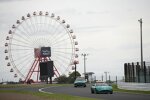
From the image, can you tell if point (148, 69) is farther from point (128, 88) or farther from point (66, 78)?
point (66, 78)

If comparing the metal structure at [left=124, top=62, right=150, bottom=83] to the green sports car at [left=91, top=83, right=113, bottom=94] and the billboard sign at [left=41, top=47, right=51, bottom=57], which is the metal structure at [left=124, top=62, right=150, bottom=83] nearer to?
the green sports car at [left=91, top=83, right=113, bottom=94]

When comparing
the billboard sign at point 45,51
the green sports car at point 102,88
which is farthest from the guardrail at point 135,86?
the billboard sign at point 45,51

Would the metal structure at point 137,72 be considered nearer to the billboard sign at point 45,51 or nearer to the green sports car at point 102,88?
the green sports car at point 102,88

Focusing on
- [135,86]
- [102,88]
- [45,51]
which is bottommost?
[102,88]

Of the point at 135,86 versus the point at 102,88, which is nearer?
the point at 102,88

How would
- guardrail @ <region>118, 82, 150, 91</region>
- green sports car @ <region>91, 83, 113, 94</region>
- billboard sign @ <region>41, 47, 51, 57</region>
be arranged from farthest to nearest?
billboard sign @ <region>41, 47, 51, 57</region> → guardrail @ <region>118, 82, 150, 91</region> → green sports car @ <region>91, 83, 113, 94</region>

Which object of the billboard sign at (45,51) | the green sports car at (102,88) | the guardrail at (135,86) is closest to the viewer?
the green sports car at (102,88)

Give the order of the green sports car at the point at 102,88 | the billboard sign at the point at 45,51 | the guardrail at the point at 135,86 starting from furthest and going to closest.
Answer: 1. the billboard sign at the point at 45,51
2. the guardrail at the point at 135,86
3. the green sports car at the point at 102,88

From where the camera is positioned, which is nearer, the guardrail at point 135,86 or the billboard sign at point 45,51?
the guardrail at point 135,86

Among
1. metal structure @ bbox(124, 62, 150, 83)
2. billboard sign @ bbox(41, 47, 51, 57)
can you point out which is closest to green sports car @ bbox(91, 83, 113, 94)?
metal structure @ bbox(124, 62, 150, 83)

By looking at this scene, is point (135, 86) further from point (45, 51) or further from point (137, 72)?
point (45, 51)

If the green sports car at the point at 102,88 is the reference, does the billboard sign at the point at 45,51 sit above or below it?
above

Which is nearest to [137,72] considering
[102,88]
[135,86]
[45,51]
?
[135,86]

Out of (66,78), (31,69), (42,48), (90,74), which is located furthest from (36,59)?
(66,78)
